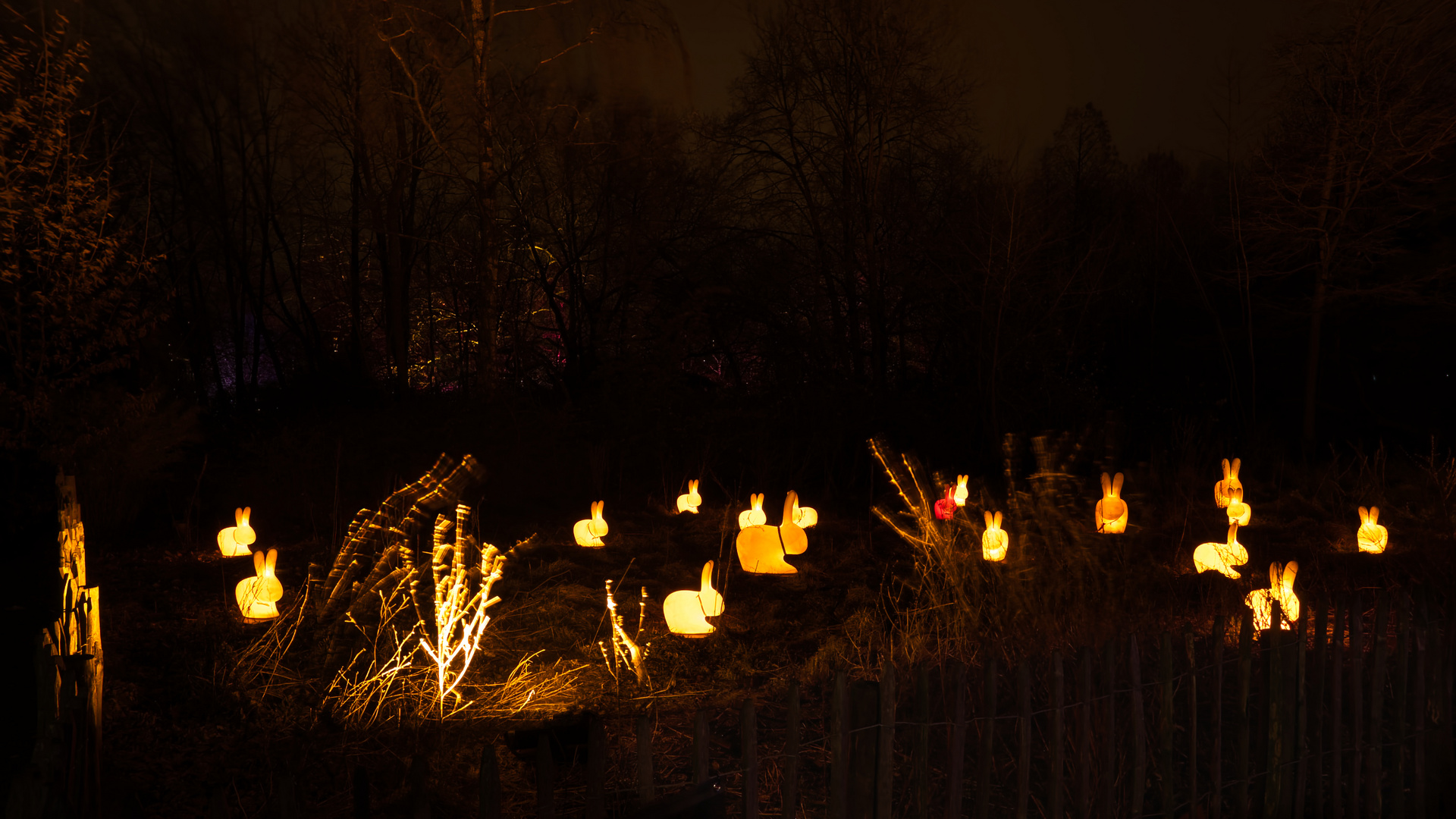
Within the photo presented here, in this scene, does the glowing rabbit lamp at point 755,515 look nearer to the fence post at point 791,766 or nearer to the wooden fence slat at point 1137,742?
the wooden fence slat at point 1137,742

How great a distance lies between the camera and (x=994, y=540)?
6.62 metres

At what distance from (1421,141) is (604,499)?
9321 mm

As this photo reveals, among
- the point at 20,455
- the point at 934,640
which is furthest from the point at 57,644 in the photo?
the point at 20,455

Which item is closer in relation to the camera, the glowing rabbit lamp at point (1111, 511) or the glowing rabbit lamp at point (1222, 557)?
the glowing rabbit lamp at point (1222, 557)

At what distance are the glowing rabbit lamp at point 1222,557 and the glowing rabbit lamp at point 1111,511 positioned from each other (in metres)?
0.68

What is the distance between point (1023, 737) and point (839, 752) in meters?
0.65

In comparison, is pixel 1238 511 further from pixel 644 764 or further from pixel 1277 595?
pixel 644 764

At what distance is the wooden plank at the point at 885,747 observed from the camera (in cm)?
255

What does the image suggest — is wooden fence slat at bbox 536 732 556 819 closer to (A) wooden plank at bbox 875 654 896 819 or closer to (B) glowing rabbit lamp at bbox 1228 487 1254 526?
(A) wooden plank at bbox 875 654 896 819

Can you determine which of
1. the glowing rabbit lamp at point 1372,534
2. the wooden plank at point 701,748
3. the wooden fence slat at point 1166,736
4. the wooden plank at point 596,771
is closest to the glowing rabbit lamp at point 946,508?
the glowing rabbit lamp at point 1372,534

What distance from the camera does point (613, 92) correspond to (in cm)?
1310

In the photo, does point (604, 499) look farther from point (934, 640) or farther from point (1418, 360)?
point (1418, 360)

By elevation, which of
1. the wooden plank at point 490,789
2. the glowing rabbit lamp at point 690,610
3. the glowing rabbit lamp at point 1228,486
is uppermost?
the glowing rabbit lamp at point 1228,486

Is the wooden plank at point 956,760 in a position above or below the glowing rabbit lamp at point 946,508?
below
